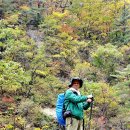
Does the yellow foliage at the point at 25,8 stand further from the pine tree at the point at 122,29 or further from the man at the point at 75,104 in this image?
the man at the point at 75,104

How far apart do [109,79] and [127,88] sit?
506cm

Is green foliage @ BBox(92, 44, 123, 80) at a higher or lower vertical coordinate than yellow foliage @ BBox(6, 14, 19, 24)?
lower

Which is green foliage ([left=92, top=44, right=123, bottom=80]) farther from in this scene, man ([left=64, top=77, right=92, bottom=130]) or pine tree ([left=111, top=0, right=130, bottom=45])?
man ([left=64, top=77, right=92, bottom=130])

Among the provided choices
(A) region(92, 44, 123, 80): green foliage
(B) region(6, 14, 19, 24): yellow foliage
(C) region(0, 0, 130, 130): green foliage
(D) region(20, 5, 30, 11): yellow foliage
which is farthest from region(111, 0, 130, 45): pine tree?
(B) region(6, 14, 19, 24): yellow foliage

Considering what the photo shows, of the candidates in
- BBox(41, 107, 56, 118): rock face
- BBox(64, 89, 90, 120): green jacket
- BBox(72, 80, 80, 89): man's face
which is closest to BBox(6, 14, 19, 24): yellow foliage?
BBox(41, 107, 56, 118): rock face

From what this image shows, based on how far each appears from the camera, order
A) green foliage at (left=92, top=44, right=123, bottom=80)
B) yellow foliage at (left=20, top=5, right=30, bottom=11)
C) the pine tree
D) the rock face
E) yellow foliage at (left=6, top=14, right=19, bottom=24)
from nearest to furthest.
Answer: the rock face < green foliage at (left=92, top=44, right=123, bottom=80) < yellow foliage at (left=6, top=14, right=19, bottom=24) < yellow foliage at (left=20, top=5, right=30, bottom=11) < the pine tree

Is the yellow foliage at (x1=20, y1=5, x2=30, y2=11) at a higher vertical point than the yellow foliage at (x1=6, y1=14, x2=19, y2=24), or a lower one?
higher

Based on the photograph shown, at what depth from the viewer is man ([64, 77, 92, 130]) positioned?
5.60 metres

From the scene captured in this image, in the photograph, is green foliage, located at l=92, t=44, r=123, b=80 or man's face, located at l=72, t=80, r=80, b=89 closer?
man's face, located at l=72, t=80, r=80, b=89

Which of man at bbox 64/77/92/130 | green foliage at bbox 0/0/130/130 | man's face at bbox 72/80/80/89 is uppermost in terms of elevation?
green foliage at bbox 0/0/130/130

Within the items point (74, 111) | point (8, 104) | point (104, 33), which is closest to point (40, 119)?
point (8, 104)

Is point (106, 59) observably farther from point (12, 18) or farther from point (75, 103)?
point (75, 103)

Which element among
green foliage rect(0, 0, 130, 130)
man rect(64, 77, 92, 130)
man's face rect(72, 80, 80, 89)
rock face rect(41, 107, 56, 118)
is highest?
green foliage rect(0, 0, 130, 130)

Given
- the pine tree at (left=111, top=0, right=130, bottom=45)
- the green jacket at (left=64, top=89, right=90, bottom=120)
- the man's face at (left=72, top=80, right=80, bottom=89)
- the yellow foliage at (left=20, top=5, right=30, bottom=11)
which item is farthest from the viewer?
the pine tree at (left=111, top=0, right=130, bottom=45)
